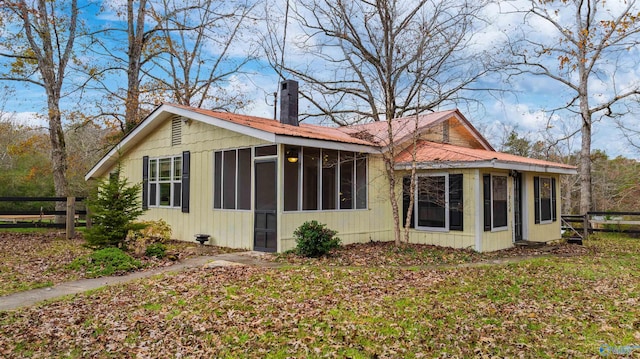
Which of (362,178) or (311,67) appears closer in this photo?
(362,178)

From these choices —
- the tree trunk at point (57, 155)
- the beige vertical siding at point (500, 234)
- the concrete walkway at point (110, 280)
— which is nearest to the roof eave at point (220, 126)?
the tree trunk at point (57, 155)

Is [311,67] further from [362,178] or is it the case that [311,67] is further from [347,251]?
[347,251]

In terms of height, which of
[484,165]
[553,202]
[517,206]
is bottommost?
[517,206]

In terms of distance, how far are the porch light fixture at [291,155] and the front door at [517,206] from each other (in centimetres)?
682

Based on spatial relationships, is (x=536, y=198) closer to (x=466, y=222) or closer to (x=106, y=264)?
(x=466, y=222)

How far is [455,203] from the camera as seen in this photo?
1166 cm

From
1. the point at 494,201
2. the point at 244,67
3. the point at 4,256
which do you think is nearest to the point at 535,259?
the point at 494,201

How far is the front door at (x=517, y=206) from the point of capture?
13039 mm

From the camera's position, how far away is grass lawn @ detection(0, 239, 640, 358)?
4648 millimetres

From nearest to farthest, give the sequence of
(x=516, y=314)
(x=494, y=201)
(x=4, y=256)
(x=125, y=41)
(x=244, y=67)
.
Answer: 1. (x=516, y=314)
2. (x=4, y=256)
3. (x=494, y=201)
4. (x=125, y=41)
5. (x=244, y=67)

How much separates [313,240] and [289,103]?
5.66m

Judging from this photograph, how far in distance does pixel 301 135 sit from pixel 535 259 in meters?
6.41

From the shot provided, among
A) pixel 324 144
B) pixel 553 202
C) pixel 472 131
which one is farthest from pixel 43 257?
pixel 553 202

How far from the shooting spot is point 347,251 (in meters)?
10.8
